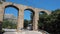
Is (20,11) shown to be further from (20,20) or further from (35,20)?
(35,20)

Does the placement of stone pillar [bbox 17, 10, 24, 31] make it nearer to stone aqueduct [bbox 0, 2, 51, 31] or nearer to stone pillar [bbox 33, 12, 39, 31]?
stone aqueduct [bbox 0, 2, 51, 31]

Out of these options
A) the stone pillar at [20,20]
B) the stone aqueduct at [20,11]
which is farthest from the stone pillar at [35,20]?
the stone pillar at [20,20]

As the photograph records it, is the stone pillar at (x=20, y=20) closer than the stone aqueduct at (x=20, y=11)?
No

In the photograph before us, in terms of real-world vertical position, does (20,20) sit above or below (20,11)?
below

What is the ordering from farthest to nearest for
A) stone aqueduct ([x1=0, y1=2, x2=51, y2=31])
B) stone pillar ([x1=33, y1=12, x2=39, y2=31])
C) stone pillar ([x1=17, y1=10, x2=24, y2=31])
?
stone pillar ([x1=33, y1=12, x2=39, y2=31]) < stone pillar ([x1=17, y1=10, x2=24, y2=31]) < stone aqueduct ([x1=0, y1=2, x2=51, y2=31])

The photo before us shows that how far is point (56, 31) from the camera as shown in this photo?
24.5 m

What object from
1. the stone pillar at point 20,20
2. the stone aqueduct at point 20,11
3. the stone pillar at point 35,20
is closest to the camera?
the stone aqueduct at point 20,11

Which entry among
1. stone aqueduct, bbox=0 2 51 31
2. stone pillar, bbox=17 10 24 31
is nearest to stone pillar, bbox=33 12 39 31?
stone aqueduct, bbox=0 2 51 31

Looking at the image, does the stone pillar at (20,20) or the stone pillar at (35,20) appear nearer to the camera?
the stone pillar at (20,20)

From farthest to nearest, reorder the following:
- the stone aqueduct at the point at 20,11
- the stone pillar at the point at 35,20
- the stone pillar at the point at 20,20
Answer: the stone pillar at the point at 35,20, the stone pillar at the point at 20,20, the stone aqueduct at the point at 20,11

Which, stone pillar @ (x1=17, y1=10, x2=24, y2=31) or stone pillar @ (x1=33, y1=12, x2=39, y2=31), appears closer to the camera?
stone pillar @ (x1=17, y1=10, x2=24, y2=31)

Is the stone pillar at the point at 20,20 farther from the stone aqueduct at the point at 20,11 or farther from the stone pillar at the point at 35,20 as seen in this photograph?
the stone pillar at the point at 35,20

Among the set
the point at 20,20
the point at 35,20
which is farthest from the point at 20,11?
the point at 35,20

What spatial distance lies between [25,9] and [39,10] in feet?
11.8
